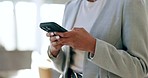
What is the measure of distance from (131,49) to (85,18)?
241 mm

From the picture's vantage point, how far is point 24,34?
1.76 m

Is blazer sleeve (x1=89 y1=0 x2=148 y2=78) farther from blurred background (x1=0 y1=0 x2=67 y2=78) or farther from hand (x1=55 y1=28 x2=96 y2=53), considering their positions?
blurred background (x1=0 y1=0 x2=67 y2=78)

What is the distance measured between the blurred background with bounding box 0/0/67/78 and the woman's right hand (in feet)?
2.32

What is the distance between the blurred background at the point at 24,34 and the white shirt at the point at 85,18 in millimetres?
778

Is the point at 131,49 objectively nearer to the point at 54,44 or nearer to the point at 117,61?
the point at 117,61

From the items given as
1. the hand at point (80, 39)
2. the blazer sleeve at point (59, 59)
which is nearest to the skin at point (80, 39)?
the hand at point (80, 39)

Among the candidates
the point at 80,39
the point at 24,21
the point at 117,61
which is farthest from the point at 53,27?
the point at 24,21

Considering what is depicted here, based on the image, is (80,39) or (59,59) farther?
(59,59)

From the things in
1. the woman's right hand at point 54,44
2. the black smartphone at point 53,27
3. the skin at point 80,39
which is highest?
the black smartphone at point 53,27

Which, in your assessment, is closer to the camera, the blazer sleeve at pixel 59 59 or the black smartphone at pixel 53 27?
the black smartphone at pixel 53 27

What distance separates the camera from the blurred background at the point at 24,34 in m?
1.71

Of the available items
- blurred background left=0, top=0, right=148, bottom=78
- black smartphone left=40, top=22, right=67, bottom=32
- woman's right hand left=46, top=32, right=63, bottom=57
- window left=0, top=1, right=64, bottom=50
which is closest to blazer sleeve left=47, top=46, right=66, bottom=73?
woman's right hand left=46, top=32, right=63, bottom=57

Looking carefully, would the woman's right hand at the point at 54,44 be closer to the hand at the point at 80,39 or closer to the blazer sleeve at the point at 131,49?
the hand at the point at 80,39

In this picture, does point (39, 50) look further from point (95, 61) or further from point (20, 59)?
point (95, 61)
